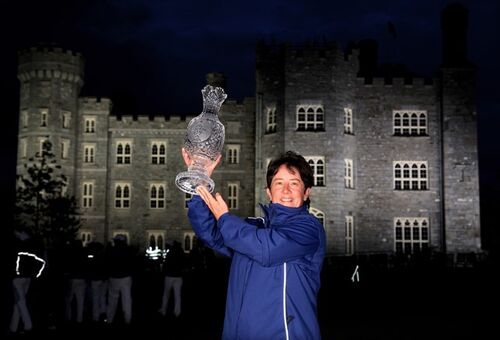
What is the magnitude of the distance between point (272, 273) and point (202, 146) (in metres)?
0.81

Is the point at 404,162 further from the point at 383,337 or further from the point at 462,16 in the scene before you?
the point at 383,337

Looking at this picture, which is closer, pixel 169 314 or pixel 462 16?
pixel 169 314

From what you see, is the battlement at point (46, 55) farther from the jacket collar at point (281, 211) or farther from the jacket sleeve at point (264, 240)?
the jacket sleeve at point (264, 240)

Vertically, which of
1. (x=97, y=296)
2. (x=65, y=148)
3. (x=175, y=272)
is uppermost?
(x=65, y=148)

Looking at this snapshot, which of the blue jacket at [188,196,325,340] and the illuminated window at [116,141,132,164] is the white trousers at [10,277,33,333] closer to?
the blue jacket at [188,196,325,340]

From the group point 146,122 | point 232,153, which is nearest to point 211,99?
point 232,153

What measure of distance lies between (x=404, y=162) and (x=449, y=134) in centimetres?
257

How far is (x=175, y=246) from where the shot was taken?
11.5 m

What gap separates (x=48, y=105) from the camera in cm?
3225

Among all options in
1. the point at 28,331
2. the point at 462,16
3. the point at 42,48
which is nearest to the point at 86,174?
the point at 42,48

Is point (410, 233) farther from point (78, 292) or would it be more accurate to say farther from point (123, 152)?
point (78, 292)

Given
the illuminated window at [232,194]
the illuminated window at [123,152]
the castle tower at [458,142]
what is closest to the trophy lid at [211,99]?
the castle tower at [458,142]

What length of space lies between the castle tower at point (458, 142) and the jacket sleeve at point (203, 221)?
85.0ft

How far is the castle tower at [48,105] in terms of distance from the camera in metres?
32.1
